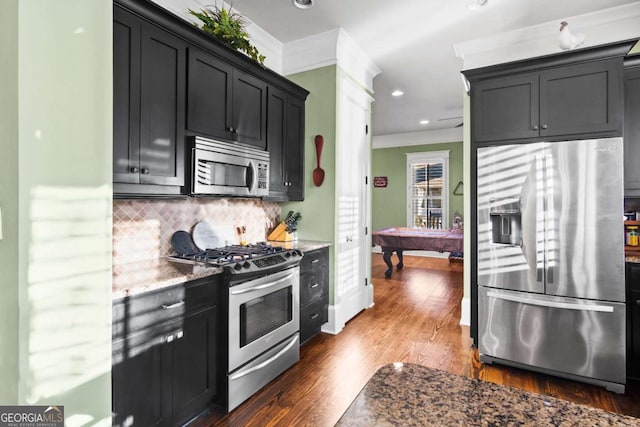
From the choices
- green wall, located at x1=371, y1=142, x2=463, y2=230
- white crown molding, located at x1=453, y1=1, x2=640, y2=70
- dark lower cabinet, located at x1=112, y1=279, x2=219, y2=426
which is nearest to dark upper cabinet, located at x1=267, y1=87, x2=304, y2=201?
dark lower cabinet, located at x1=112, y1=279, x2=219, y2=426

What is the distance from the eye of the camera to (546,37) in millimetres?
3262

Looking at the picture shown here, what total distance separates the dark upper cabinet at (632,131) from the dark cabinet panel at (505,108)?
2.17 feet

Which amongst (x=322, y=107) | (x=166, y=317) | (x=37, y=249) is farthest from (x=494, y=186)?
(x=37, y=249)

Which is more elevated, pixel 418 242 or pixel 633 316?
pixel 418 242

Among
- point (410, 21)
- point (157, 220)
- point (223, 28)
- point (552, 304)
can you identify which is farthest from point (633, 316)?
point (223, 28)

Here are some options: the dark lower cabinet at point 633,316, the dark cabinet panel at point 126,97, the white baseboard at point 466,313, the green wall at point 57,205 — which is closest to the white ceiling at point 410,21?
the dark cabinet panel at point 126,97

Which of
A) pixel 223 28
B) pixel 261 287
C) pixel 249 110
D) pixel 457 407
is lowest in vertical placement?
pixel 261 287

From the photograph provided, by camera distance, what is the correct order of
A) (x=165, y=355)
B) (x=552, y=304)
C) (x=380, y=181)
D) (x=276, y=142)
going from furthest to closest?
(x=380, y=181) < (x=276, y=142) < (x=552, y=304) < (x=165, y=355)

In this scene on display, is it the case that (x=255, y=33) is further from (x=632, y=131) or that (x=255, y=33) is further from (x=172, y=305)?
(x=632, y=131)

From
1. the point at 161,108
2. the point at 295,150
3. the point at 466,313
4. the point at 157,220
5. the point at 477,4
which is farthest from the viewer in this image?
the point at 466,313

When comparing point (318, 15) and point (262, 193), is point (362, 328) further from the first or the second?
point (318, 15)

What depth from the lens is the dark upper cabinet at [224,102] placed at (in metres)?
2.26

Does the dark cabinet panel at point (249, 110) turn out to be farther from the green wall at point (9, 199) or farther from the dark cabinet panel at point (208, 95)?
the green wall at point (9, 199)

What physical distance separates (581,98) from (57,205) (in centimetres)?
332
